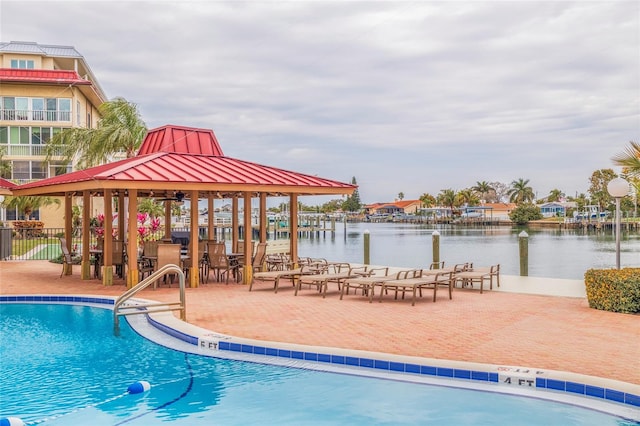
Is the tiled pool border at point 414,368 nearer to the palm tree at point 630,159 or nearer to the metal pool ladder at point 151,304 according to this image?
the metal pool ladder at point 151,304

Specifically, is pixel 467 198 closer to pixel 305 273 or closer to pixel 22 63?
pixel 22 63

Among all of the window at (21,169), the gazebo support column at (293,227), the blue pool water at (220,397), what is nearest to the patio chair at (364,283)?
the gazebo support column at (293,227)

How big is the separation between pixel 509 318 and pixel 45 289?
1089 centimetres

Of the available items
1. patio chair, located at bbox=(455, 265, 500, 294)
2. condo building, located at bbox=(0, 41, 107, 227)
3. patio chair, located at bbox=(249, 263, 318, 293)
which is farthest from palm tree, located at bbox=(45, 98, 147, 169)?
condo building, located at bbox=(0, 41, 107, 227)

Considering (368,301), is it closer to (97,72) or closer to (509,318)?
(509,318)

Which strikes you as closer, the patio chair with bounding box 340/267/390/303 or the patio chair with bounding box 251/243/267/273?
the patio chair with bounding box 340/267/390/303

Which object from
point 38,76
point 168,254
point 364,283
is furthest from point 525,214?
point 168,254

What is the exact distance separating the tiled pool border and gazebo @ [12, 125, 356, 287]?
469 cm

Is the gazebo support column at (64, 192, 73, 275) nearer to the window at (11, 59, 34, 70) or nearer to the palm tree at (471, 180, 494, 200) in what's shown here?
the window at (11, 59, 34, 70)

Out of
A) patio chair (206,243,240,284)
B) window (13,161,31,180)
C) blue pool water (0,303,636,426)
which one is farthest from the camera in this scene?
window (13,161,31,180)

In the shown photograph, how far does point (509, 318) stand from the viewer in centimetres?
1015

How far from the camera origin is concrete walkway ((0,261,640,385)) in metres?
7.44

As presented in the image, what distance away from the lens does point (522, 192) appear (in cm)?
13925

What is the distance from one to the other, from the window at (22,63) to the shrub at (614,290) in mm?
43279
